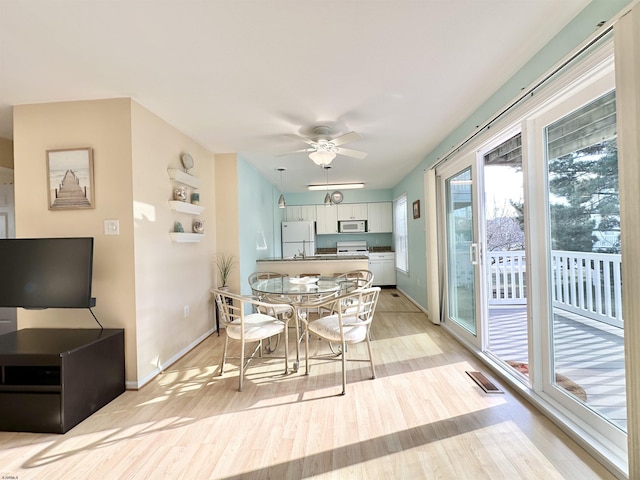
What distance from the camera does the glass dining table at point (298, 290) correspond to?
2830 millimetres

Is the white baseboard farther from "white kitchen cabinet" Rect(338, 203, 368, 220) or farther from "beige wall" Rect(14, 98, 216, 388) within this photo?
"white kitchen cabinet" Rect(338, 203, 368, 220)

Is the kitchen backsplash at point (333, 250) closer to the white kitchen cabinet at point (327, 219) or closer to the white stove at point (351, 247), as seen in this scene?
the white stove at point (351, 247)

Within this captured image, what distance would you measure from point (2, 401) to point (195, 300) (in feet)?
5.79

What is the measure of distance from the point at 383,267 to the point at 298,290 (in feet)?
15.5

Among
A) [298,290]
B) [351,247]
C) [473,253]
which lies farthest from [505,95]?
[351,247]

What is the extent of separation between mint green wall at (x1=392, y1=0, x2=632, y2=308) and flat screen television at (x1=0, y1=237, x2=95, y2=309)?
134 inches

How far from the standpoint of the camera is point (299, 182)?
6332mm

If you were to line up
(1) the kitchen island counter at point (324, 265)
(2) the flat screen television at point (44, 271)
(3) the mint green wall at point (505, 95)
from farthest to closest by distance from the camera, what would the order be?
(1) the kitchen island counter at point (324, 265) → (2) the flat screen television at point (44, 271) → (3) the mint green wall at point (505, 95)

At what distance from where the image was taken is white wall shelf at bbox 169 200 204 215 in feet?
10.2

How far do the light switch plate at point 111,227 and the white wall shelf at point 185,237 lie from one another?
1.86 feet

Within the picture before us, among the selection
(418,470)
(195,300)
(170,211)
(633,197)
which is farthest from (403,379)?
(170,211)

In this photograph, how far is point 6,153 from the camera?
136 inches

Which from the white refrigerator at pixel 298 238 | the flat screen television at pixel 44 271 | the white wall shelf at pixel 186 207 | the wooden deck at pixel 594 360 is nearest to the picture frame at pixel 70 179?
the flat screen television at pixel 44 271

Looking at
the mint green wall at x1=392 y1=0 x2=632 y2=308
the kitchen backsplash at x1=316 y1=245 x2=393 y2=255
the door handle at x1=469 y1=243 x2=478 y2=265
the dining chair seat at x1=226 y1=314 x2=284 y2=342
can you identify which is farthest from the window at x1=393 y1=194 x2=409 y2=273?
the dining chair seat at x1=226 y1=314 x2=284 y2=342
